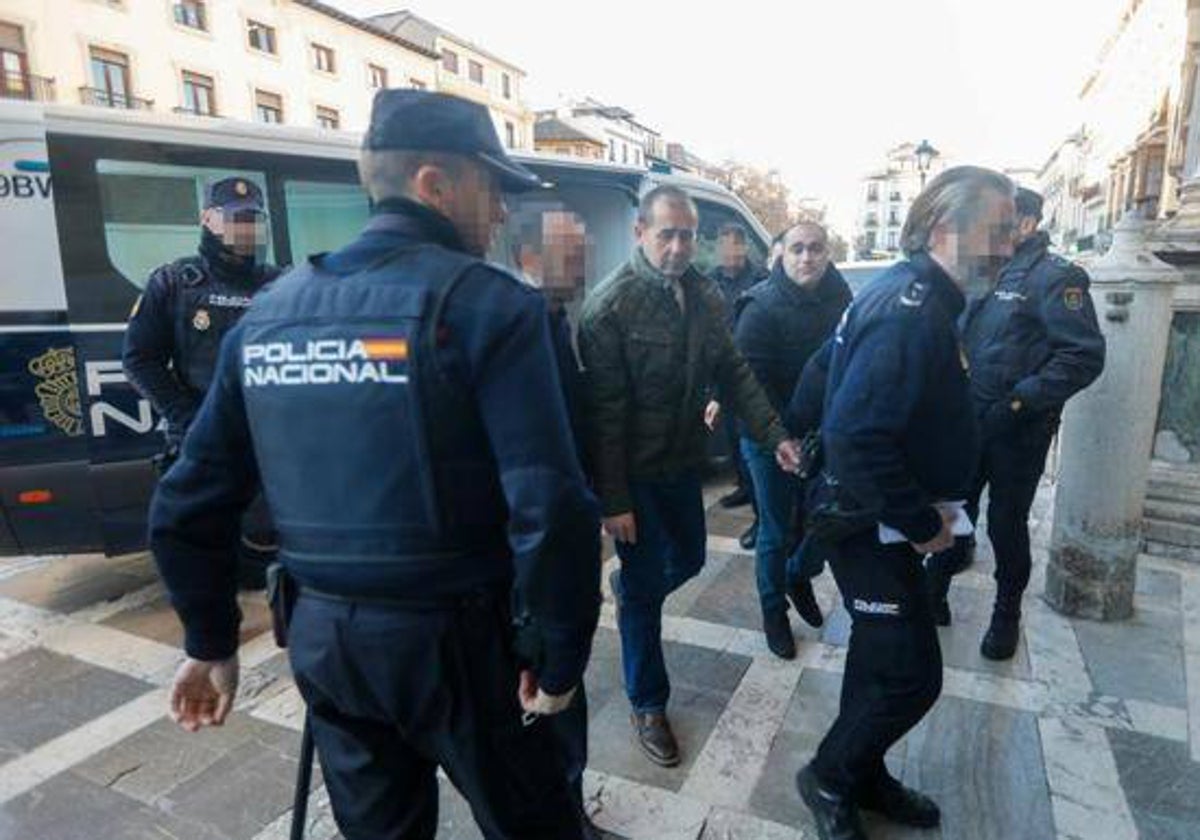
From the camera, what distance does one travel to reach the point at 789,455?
9.13 feet

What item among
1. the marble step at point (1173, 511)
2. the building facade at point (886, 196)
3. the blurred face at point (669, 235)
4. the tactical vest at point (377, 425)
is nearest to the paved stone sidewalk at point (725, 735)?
the marble step at point (1173, 511)

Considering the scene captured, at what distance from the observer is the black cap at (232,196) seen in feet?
11.3

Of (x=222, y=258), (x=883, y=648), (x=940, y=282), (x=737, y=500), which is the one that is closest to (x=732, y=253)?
(x=737, y=500)

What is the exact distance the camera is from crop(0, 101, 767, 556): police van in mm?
3607

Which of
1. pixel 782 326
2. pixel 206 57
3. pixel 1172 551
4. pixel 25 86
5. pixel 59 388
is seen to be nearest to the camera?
pixel 59 388

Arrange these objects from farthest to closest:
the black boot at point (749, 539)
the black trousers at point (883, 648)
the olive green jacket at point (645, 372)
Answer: the black boot at point (749, 539) → the olive green jacket at point (645, 372) → the black trousers at point (883, 648)

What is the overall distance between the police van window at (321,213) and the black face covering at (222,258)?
2.89ft

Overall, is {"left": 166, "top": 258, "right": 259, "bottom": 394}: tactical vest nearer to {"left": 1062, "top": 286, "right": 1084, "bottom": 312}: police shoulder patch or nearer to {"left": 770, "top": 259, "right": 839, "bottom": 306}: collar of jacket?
{"left": 770, "top": 259, "right": 839, "bottom": 306}: collar of jacket

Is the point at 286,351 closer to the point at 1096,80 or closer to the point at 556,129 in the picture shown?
the point at 556,129

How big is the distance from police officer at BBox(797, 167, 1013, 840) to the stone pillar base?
2057 mm

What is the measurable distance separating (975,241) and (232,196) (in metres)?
3.00

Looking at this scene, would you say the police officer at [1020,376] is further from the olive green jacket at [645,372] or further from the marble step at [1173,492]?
the marble step at [1173,492]

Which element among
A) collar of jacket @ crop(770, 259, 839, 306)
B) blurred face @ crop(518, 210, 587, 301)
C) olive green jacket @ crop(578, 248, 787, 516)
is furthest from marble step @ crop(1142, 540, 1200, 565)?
blurred face @ crop(518, 210, 587, 301)

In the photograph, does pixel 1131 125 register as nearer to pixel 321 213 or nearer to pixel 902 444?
pixel 321 213
